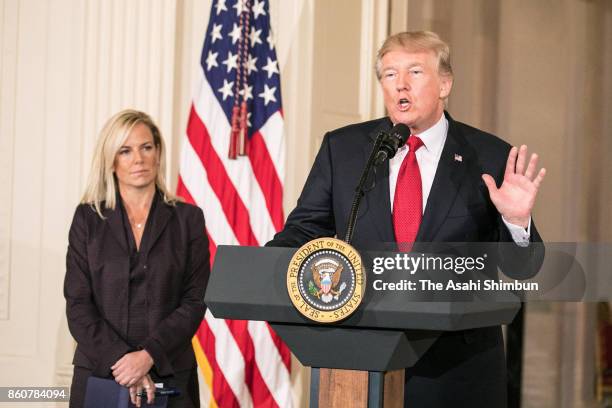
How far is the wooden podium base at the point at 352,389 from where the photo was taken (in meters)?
1.82

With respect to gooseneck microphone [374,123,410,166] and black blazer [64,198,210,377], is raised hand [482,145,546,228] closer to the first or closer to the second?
gooseneck microphone [374,123,410,166]

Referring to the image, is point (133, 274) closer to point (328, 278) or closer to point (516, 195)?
point (516, 195)

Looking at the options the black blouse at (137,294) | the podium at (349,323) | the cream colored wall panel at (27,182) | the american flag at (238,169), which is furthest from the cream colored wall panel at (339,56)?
the podium at (349,323)

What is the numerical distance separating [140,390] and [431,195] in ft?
5.56

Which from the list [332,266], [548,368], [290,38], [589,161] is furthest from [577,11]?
[332,266]

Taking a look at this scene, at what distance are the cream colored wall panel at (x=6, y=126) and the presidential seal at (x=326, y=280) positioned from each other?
396 cm

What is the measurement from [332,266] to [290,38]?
3940 millimetres

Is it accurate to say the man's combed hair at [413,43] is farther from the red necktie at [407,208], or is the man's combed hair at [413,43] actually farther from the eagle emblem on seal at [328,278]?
the eagle emblem on seal at [328,278]

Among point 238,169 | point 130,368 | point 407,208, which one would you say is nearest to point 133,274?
point 130,368

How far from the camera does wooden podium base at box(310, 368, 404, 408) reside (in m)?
1.82

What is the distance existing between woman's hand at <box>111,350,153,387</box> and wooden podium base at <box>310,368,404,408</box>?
1799 millimetres

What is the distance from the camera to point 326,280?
5.90ft

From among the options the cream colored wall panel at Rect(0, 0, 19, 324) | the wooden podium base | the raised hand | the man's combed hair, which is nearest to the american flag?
the cream colored wall panel at Rect(0, 0, 19, 324)

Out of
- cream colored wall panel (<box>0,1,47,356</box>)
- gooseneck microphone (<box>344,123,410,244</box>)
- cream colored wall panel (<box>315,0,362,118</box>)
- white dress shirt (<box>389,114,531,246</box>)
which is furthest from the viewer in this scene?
cream colored wall panel (<box>315,0,362,118</box>)
